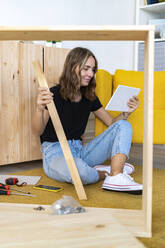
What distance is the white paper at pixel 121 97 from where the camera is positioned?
152 cm

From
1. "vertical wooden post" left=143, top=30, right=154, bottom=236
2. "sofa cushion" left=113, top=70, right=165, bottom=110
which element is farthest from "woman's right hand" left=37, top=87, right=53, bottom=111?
"sofa cushion" left=113, top=70, right=165, bottom=110

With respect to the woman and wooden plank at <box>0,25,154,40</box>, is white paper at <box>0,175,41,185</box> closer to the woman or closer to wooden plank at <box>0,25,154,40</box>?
the woman

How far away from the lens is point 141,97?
2.16m

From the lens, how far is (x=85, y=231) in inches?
30.5

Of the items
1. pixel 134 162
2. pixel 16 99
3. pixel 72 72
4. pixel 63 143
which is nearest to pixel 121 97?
pixel 72 72

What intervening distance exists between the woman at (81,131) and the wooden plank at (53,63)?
0.40 m

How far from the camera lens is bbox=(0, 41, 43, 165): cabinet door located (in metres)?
1.89

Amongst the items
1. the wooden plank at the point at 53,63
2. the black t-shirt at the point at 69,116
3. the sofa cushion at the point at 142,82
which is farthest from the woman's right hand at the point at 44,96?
the sofa cushion at the point at 142,82

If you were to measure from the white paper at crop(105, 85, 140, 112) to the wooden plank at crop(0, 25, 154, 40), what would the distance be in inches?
20.4

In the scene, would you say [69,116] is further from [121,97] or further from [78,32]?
[78,32]

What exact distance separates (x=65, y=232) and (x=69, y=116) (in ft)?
3.32

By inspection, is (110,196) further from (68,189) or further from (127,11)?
(127,11)

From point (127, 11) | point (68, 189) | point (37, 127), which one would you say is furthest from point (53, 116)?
point (127, 11)

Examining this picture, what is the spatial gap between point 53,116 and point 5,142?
65 centimetres
